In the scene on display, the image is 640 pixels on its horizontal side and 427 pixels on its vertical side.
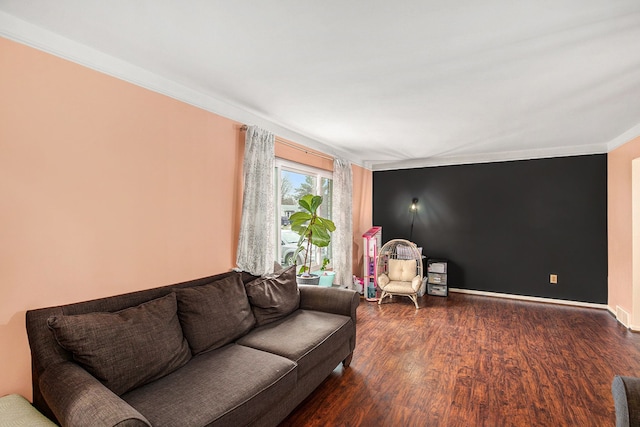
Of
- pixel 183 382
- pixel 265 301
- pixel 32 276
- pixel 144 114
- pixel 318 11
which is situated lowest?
pixel 183 382

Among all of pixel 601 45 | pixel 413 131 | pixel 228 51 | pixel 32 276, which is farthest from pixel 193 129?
pixel 601 45

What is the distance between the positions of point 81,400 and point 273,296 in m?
1.63

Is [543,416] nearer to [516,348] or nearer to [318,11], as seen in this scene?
[516,348]

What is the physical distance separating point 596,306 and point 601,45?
14.7ft

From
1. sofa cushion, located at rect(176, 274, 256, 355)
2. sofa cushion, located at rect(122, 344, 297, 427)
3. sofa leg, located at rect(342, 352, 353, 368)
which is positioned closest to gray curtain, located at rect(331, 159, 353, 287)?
sofa leg, located at rect(342, 352, 353, 368)

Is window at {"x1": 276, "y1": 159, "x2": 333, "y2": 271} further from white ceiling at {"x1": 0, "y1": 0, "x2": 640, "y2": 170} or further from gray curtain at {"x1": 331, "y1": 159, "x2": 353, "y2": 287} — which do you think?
white ceiling at {"x1": 0, "y1": 0, "x2": 640, "y2": 170}

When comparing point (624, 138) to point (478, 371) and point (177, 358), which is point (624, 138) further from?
point (177, 358)

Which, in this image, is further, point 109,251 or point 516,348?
point 516,348

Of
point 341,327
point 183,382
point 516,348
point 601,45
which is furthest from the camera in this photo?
point 516,348

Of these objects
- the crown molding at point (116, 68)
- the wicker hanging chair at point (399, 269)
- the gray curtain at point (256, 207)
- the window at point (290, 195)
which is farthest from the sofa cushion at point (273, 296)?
the wicker hanging chair at point (399, 269)

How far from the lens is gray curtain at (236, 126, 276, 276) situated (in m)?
3.21

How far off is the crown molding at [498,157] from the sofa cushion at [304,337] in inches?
160

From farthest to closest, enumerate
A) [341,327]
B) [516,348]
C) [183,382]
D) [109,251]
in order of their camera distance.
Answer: [516,348] < [341,327] < [109,251] < [183,382]

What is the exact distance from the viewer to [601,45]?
2035 mm
